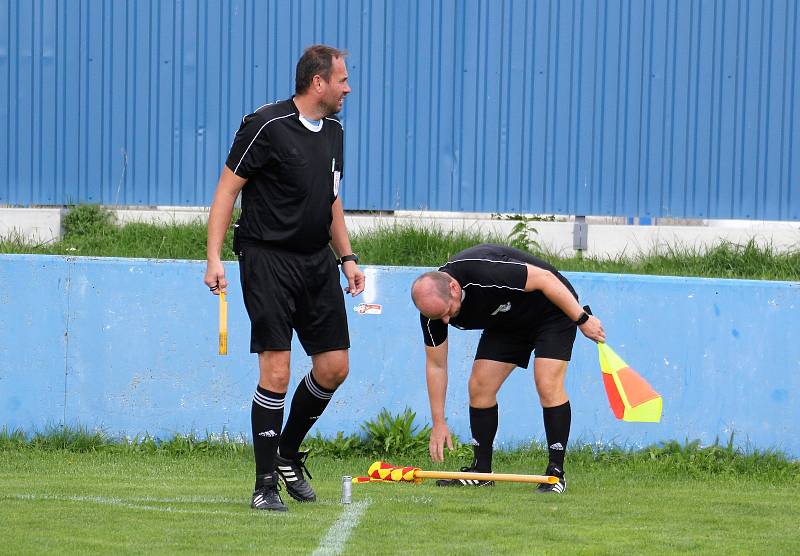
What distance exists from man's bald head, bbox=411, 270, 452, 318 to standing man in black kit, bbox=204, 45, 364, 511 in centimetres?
42

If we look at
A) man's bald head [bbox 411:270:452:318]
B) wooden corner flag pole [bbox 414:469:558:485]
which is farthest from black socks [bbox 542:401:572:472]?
man's bald head [bbox 411:270:452:318]

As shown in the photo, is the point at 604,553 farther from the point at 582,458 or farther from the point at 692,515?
the point at 582,458

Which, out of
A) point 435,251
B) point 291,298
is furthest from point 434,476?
point 435,251

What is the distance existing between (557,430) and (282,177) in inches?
87.3

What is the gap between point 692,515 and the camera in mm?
6492

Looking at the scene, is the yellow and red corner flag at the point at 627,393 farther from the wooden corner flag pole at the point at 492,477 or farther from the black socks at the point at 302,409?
the black socks at the point at 302,409

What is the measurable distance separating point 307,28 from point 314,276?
4.84m

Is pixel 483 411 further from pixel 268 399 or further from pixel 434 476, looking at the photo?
pixel 268 399

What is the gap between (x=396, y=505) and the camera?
656 cm

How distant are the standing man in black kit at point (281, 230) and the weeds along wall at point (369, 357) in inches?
99.1

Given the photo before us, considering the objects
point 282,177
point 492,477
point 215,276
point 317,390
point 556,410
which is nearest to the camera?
point 215,276

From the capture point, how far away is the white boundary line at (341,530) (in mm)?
5348

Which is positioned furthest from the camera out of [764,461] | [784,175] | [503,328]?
[784,175]

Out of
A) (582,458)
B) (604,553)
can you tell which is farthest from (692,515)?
Answer: (582,458)
